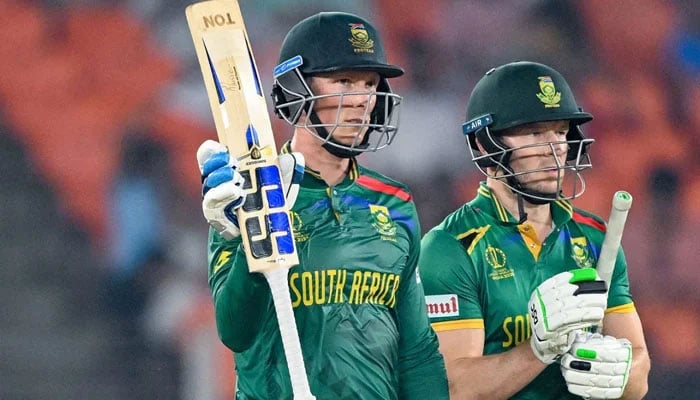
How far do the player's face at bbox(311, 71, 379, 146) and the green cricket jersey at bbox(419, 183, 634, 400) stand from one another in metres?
0.58

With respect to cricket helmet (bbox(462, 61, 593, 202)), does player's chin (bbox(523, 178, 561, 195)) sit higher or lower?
lower

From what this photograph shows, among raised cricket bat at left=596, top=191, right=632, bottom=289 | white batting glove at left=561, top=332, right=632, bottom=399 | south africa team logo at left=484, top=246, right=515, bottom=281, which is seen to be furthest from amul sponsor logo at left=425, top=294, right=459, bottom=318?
raised cricket bat at left=596, top=191, right=632, bottom=289

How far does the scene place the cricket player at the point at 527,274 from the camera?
310 cm

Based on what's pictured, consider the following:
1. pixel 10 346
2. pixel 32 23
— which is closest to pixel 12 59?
pixel 32 23

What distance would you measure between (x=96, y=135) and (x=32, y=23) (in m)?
0.40

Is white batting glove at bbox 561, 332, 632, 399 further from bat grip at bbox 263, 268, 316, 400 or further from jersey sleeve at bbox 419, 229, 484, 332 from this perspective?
bat grip at bbox 263, 268, 316, 400

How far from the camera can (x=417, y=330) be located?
278cm

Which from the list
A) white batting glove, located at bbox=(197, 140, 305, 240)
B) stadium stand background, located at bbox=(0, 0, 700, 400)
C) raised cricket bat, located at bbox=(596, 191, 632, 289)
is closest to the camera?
white batting glove, located at bbox=(197, 140, 305, 240)

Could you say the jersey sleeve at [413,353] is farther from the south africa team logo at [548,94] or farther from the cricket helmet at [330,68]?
the south africa team logo at [548,94]

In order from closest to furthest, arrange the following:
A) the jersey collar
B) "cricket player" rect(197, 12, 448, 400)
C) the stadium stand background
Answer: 1. "cricket player" rect(197, 12, 448, 400)
2. the jersey collar
3. the stadium stand background

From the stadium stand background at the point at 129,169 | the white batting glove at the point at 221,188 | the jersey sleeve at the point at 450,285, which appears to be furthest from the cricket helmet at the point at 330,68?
the stadium stand background at the point at 129,169

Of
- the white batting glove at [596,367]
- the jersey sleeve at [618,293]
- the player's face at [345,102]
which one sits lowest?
the white batting glove at [596,367]

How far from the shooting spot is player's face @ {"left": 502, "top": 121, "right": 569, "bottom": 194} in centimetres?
332

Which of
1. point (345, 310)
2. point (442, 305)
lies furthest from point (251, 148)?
point (442, 305)
